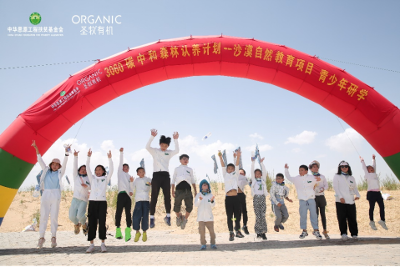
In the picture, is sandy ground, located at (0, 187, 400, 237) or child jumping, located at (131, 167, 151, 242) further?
sandy ground, located at (0, 187, 400, 237)

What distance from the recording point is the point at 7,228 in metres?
13.1

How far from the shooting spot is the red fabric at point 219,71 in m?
7.33

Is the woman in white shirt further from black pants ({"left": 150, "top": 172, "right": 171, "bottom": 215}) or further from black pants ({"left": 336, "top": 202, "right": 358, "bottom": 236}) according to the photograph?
black pants ({"left": 150, "top": 172, "right": 171, "bottom": 215})

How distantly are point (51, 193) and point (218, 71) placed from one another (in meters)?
5.05

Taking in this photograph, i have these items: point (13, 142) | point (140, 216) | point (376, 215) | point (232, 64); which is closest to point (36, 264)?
point (140, 216)

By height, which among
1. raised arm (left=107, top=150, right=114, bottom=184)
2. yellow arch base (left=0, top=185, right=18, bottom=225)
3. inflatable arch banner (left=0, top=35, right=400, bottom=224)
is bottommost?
yellow arch base (left=0, top=185, right=18, bottom=225)

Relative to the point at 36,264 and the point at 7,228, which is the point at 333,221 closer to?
the point at 36,264

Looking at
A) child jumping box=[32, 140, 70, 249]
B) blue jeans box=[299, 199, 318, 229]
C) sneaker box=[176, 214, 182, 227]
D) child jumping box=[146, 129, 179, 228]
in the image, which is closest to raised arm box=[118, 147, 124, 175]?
child jumping box=[146, 129, 179, 228]

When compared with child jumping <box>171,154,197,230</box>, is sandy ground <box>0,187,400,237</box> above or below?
below

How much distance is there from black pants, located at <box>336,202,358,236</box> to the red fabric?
1.78m

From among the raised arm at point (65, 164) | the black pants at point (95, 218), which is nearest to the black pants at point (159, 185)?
the black pants at point (95, 218)

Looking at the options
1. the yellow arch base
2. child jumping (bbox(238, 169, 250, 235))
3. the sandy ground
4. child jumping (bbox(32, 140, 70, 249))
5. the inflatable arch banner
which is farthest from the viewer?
the sandy ground

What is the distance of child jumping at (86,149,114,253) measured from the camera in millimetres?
6090

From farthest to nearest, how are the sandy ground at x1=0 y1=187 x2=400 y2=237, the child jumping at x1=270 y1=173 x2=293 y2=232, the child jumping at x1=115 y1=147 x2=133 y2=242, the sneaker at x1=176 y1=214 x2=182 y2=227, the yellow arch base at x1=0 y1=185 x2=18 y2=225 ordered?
the sandy ground at x1=0 y1=187 x2=400 y2=237 < the child jumping at x1=270 y1=173 x2=293 y2=232 < the child jumping at x1=115 y1=147 x2=133 y2=242 < the yellow arch base at x1=0 y1=185 x2=18 y2=225 < the sneaker at x1=176 y1=214 x2=182 y2=227
